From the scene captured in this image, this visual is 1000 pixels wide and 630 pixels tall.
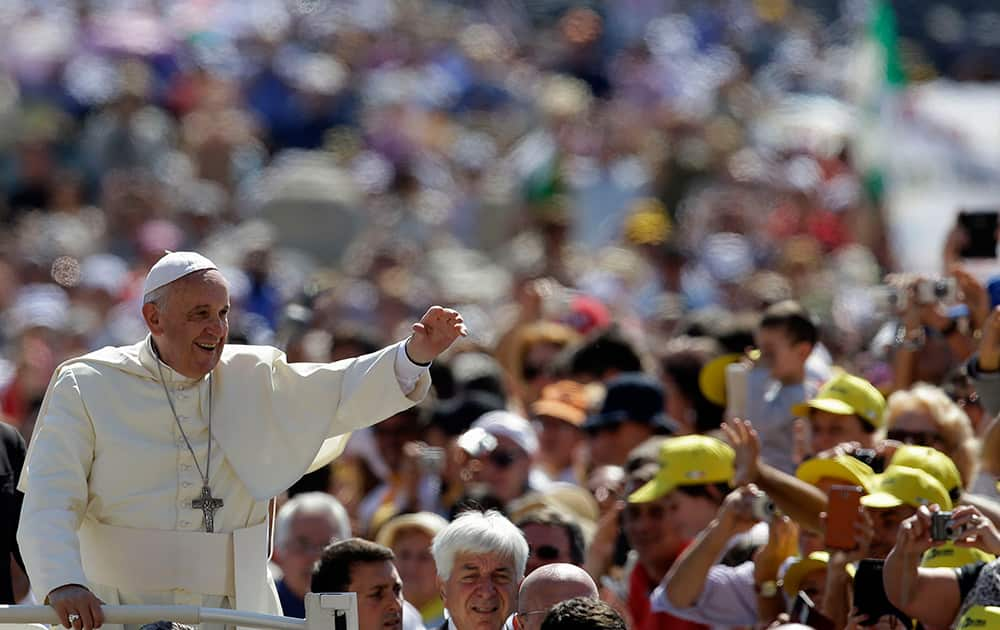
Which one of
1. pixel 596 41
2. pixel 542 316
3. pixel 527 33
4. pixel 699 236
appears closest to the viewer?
pixel 542 316

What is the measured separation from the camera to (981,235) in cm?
1002

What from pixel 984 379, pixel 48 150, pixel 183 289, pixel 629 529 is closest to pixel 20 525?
pixel 183 289

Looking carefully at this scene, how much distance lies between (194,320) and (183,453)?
0.41 meters

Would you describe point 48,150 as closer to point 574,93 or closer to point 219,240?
point 219,240

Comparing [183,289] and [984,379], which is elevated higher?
[183,289]

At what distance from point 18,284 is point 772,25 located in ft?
35.9

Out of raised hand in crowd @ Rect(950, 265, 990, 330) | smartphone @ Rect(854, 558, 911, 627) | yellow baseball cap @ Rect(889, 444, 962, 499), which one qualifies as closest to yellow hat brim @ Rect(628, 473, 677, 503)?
yellow baseball cap @ Rect(889, 444, 962, 499)

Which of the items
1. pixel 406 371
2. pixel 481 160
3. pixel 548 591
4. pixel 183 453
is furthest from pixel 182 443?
pixel 481 160

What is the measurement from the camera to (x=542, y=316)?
1330cm

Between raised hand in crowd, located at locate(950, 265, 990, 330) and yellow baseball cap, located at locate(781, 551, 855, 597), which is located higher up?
raised hand in crowd, located at locate(950, 265, 990, 330)

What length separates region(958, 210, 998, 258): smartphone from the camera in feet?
32.8

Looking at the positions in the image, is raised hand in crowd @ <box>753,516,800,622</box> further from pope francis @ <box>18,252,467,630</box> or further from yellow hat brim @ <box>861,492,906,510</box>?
pope francis @ <box>18,252,467,630</box>

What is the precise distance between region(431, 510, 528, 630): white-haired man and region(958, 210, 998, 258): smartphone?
3361 mm

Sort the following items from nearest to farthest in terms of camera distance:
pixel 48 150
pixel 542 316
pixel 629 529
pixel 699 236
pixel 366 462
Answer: pixel 629 529, pixel 366 462, pixel 542 316, pixel 699 236, pixel 48 150
